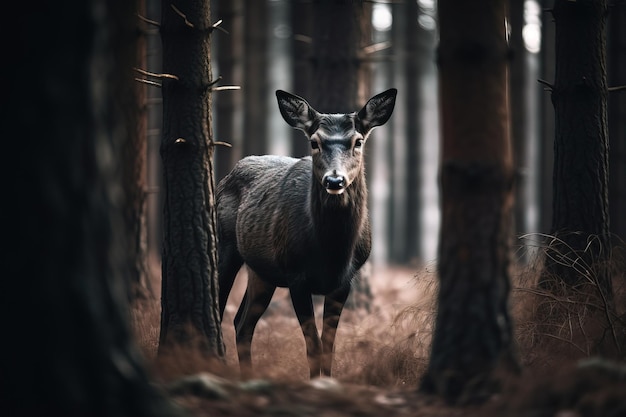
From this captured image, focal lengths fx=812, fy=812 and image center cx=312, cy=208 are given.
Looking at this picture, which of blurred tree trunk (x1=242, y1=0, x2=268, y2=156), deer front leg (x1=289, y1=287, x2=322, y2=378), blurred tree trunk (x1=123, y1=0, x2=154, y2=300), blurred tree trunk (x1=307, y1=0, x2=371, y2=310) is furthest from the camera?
blurred tree trunk (x1=242, y1=0, x2=268, y2=156)

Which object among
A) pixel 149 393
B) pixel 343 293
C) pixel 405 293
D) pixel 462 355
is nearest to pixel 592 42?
pixel 343 293

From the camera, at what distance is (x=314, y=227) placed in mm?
Result: 8625

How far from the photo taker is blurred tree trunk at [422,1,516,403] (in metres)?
5.91

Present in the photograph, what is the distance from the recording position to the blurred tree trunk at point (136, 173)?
1095cm

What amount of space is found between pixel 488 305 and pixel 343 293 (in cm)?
299

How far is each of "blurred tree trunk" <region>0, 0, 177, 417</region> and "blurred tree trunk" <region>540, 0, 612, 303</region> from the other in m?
5.45

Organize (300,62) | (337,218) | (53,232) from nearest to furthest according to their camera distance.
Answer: (53,232), (337,218), (300,62)

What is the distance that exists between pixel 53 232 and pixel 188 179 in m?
3.35

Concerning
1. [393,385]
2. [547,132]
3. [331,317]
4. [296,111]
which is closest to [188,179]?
[296,111]

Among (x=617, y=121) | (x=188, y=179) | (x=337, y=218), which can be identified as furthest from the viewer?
(x=617, y=121)

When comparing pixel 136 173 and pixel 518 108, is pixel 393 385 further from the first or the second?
pixel 518 108

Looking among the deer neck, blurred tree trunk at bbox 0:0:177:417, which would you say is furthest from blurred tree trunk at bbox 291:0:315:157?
blurred tree trunk at bbox 0:0:177:417

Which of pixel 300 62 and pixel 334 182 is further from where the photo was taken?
pixel 300 62

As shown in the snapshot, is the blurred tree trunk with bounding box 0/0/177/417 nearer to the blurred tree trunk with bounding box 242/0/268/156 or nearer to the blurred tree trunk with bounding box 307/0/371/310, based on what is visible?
the blurred tree trunk with bounding box 307/0/371/310
